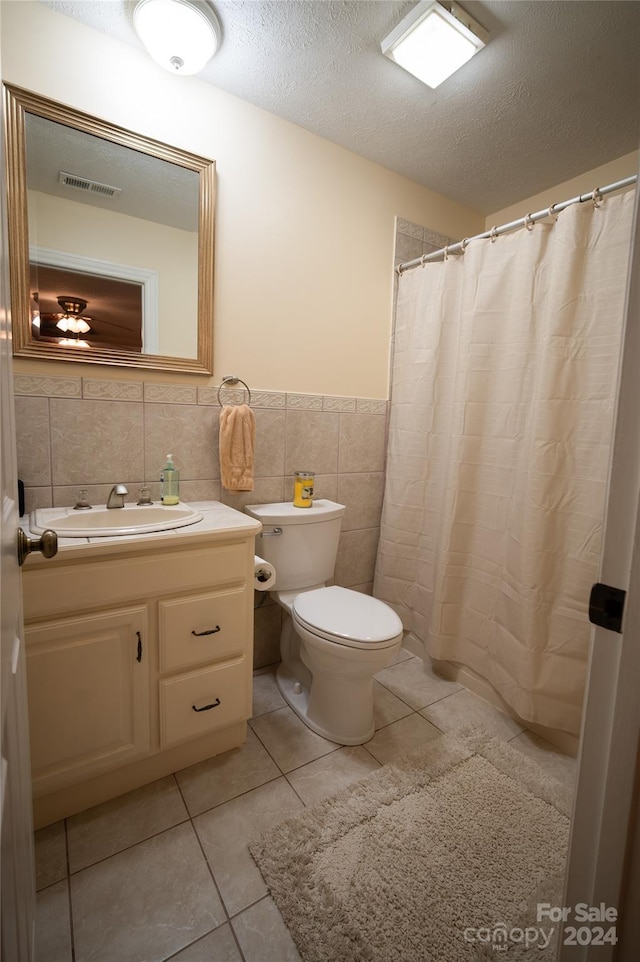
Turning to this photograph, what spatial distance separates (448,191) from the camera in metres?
2.16

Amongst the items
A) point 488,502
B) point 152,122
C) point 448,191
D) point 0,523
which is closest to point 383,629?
point 488,502

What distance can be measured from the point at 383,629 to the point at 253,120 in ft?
6.49

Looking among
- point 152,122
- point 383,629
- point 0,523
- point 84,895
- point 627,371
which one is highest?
point 152,122

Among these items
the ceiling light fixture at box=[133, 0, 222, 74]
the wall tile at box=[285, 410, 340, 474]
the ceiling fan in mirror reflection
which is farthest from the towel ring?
the ceiling light fixture at box=[133, 0, 222, 74]

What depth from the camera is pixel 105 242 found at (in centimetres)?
143

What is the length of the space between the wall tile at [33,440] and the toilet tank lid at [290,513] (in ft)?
2.37

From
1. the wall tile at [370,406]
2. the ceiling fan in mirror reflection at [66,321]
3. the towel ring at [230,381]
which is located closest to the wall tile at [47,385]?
the ceiling fan in mirror reflection at [66,321]

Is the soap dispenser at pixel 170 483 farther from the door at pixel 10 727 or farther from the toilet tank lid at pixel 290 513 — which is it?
the door at pixel 10 727

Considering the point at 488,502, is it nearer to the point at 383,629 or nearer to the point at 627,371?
the point at 383,629

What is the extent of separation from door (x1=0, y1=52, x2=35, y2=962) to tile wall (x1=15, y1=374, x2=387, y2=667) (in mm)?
752

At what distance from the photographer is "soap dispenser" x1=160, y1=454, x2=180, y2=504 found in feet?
5.08

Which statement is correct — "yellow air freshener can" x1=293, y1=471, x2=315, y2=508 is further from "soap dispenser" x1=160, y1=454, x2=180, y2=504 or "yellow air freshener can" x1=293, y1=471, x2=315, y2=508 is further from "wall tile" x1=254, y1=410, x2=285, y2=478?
"soap dispenser" x1=160, y1=454, x2=180, y2=504

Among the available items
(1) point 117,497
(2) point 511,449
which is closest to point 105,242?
(1) point 117,497

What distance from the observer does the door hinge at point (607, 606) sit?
557 millimetres
